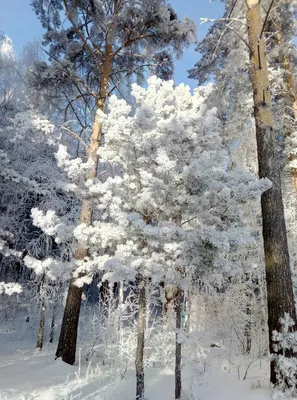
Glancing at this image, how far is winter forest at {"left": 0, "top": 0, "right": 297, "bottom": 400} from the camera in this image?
474 centimetres

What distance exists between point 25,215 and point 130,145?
864 centimetres

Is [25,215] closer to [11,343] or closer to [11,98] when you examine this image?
[11,343]

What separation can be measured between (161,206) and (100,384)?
3616 mm

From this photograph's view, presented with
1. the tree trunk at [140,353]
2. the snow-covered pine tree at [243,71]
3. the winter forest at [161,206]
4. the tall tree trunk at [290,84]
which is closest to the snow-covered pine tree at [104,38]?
the winter forest at [161,206]

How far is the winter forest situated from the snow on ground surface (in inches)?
1.7

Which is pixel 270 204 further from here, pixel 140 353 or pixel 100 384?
pixel 100 384

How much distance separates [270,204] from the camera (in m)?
5.43

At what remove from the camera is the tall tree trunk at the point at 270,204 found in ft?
16.1

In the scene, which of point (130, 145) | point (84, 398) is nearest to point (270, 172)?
point (130, 145)

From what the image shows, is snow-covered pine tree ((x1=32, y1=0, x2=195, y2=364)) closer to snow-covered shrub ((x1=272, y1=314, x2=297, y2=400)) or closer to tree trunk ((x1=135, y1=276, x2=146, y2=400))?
tree trunk ((x1=135, y1=276, x2=146, y2=400))

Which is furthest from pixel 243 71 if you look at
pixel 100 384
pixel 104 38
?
pixel 100 384

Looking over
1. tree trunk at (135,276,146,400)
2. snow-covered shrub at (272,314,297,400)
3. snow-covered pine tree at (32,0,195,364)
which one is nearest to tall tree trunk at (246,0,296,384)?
snow-covered shrub at (272,314,297,400)

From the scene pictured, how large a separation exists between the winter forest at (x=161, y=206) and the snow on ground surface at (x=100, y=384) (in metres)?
0.04

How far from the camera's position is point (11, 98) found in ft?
51.0
